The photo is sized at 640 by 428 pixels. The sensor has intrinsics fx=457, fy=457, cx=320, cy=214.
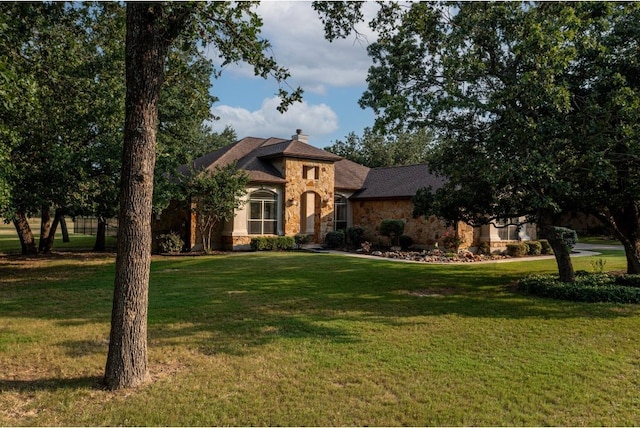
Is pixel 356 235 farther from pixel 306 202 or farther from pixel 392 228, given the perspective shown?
pixel 306 202

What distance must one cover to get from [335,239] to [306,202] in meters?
2.53

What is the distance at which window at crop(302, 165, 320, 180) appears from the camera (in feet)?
78.0

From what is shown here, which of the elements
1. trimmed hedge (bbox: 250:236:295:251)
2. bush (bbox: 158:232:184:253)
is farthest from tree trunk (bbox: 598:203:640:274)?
bush (bbox: 158:232:184:253)

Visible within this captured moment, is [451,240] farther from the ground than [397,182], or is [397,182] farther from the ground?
[397,182]

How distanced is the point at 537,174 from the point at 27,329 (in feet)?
30.3

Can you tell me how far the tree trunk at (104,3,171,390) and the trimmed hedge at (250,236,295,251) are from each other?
53.5 feet

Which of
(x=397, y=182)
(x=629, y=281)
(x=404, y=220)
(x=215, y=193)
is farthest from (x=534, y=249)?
(x=215, y=193)

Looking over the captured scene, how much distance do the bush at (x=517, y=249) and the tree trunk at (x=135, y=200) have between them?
1901cm

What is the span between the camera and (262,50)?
5785 millimetres

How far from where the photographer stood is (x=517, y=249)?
68.1 ft

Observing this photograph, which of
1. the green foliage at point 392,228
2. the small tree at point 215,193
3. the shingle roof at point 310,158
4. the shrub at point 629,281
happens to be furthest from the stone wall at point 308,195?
the shrub at point 629,281

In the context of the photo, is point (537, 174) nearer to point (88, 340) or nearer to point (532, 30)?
point (532, 30)

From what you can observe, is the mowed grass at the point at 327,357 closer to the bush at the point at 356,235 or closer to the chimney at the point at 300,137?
the bush at the point at 356,235

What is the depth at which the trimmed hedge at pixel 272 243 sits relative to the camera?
70.3 ft
